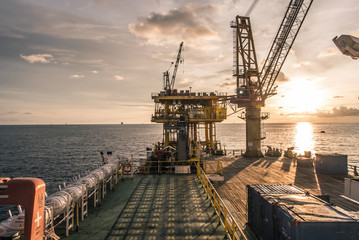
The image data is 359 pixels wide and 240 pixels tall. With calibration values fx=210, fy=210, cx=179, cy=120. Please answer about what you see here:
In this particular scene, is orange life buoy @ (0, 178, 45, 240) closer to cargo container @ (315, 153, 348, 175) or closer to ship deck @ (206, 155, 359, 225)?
ship deck @ (206, 155, 359, 225)

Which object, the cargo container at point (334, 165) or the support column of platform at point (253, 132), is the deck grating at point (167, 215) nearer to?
the cargo container at point (334, 165)

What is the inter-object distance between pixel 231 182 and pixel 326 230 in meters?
12.7

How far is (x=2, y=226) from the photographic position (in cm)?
719

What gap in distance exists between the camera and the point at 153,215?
433 inches

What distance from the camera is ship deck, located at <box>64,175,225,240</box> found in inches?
362

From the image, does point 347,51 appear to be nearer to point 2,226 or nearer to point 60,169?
point 2,226

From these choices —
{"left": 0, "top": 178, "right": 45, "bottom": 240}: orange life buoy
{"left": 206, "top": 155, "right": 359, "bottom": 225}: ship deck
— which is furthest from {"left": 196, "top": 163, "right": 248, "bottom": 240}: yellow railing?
{"left": 0, "top": 178, "right": 45, "bottom": 240}: orange life buoy

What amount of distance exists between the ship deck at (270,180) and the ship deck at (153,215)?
250 centimetres

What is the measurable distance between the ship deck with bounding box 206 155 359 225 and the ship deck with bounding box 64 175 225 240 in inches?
98.5

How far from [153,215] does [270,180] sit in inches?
536

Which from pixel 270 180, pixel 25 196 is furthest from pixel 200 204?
pixel 270 180

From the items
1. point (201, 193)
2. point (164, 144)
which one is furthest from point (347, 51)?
point (164, 144)

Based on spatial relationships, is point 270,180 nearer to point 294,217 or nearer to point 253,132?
point 294,217

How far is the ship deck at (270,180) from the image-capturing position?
47.2 feet
